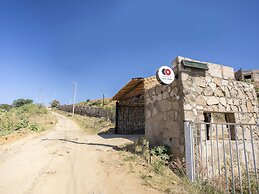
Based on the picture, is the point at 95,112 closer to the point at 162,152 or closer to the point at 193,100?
the point at 162,152

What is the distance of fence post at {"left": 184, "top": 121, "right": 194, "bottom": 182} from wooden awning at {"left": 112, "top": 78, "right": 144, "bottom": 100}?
188 inches

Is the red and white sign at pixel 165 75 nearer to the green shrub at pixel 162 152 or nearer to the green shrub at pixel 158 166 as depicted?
the green shrub at pixel 162 152

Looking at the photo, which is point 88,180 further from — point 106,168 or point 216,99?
point 216,99

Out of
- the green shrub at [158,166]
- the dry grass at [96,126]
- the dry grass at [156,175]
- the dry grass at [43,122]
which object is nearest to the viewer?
the dry grass at [156,175]

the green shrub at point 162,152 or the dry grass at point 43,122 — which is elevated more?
the dry grass at point 43,122

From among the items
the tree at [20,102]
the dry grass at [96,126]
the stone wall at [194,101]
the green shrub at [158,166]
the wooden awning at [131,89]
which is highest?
the tree at [20,102]

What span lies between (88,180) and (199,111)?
3691 millimetres

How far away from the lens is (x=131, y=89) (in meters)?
10.7

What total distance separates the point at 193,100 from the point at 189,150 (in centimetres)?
155

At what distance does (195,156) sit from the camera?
183 inches

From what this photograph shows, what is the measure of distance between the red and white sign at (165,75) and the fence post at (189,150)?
1383 mm

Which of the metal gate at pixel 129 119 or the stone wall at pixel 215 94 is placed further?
the metal gate at pixel 129 119

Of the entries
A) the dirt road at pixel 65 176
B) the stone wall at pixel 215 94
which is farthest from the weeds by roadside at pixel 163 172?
the stone wall at pixel 215 94

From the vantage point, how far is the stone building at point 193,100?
5.11m
